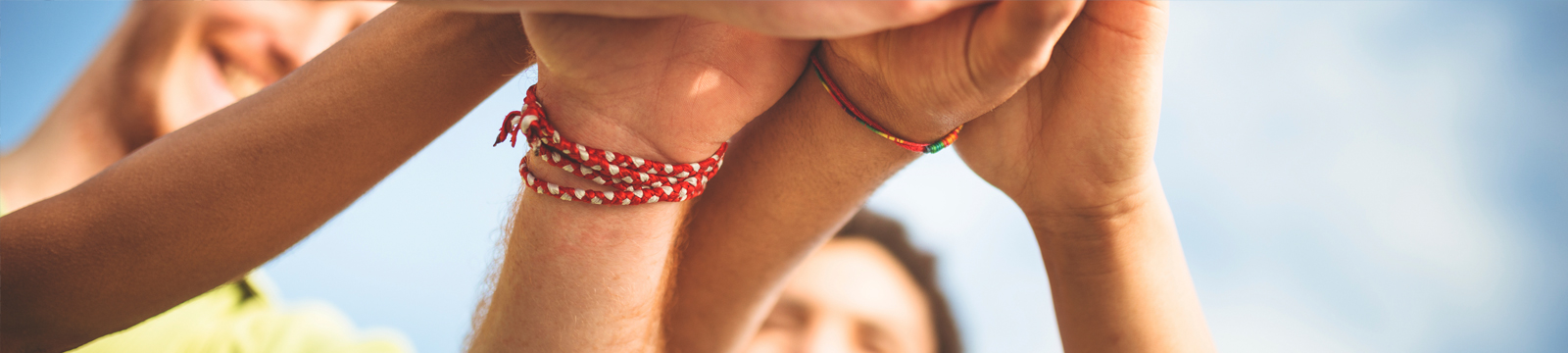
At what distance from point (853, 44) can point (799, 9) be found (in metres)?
0.16

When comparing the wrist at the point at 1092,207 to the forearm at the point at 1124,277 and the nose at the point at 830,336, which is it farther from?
the nose at the point at 830,336

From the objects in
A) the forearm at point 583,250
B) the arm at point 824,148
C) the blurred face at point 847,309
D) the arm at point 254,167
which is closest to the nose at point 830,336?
the blurred face at point 847,309

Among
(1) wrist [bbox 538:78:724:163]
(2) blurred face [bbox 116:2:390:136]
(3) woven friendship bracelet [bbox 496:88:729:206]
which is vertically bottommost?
(3) woven friendship bracelet [bbox 496:88:729:206]

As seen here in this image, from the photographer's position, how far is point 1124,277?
2.33 feet

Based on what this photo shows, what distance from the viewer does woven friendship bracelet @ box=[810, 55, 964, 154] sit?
60 centimetres

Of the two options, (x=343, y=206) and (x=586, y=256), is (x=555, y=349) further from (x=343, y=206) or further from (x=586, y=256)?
(x=343, y=206)

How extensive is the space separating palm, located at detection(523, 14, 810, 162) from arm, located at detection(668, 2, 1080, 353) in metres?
0.07

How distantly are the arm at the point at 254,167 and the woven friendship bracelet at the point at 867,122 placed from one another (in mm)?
311

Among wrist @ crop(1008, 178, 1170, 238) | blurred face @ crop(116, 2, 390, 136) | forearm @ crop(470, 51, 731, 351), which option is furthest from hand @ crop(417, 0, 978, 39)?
blurred face @ crop(116, 2, 390, 136)

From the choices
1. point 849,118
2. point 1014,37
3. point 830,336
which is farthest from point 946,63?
point 830,336

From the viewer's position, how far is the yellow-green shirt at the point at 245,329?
5.07 ft

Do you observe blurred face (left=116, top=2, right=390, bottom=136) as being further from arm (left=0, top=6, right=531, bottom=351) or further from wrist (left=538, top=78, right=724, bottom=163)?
wrist (left=538, top=78, right=724, bottom=163)

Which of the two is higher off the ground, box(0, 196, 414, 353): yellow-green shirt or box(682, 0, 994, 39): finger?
box(0, 196, 414, 353): yellow-green shirt

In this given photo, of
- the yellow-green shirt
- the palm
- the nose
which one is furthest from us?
the nose
